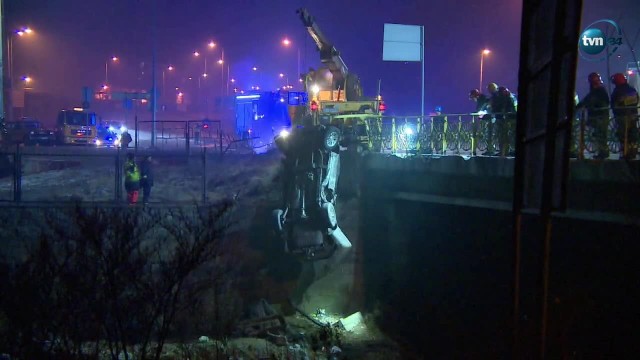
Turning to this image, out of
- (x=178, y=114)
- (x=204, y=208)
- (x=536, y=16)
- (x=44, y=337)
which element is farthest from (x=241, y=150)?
(x=178, y=114)

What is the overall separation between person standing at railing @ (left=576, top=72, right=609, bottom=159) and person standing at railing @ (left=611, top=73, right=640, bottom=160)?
184 mm

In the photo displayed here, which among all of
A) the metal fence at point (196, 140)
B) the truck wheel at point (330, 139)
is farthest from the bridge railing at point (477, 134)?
the metal fence at point (196, 140)

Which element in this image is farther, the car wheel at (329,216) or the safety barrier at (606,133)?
the car wheel at (329,216)

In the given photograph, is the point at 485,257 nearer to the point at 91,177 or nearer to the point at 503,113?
the point at 503,113

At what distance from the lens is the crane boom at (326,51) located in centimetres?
2319

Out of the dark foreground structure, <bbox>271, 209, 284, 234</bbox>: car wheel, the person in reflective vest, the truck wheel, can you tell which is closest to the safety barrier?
the dark foreground structure

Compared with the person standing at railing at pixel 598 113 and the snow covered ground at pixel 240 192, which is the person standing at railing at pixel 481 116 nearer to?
the person standing at railing at pixel 598 113

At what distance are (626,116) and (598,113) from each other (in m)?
0.79

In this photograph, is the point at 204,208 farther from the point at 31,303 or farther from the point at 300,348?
the point at 31,303

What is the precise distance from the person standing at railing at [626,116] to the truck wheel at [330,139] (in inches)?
338

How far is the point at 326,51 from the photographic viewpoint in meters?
23.4

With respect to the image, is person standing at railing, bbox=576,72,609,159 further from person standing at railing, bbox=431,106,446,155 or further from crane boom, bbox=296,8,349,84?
crane boom, bbox=296,8,349,84

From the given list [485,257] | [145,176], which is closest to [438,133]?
[485,257]

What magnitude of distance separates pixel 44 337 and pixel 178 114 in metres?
53.9
